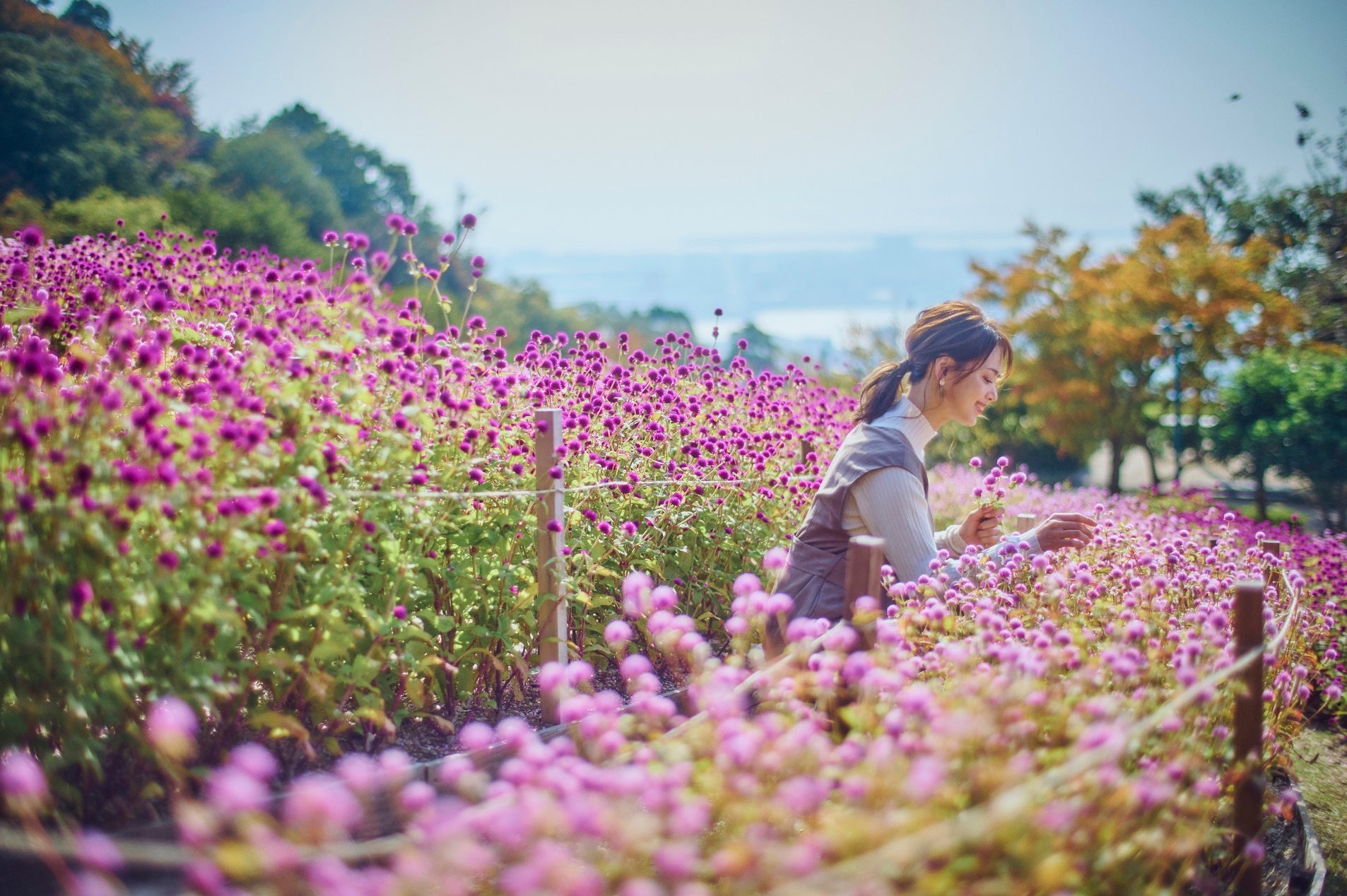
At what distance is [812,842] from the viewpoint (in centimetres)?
Result: 131

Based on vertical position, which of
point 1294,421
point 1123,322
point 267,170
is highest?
point 267,170

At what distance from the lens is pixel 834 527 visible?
2977 mm

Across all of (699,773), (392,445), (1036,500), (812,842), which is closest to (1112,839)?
(812,842)

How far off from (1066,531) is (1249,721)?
38.1 inches

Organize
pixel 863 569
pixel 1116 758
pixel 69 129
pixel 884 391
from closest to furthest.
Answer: pixel 1116 758 < pixel 863 569 < pixel 884 391 < pixel 69 129

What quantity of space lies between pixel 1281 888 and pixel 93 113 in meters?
29.8

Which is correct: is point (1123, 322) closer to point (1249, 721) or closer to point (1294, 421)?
point (1294, 421)

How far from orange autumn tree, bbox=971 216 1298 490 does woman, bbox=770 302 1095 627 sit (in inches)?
579

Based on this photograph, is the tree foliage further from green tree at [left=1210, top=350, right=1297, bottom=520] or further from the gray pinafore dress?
Result: the gray pinafore dress

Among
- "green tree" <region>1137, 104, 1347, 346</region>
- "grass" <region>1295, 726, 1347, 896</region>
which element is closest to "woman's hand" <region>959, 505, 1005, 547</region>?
"grass" <region>1295, 726, 1347, 896</region>

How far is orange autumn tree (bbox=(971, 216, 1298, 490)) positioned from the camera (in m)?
15.7

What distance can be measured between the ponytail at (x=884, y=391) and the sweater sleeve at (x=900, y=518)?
0.38m

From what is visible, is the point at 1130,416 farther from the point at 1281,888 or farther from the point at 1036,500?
the point at 1281,888

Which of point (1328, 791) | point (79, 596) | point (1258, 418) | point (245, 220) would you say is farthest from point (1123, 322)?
point (245, 220)
